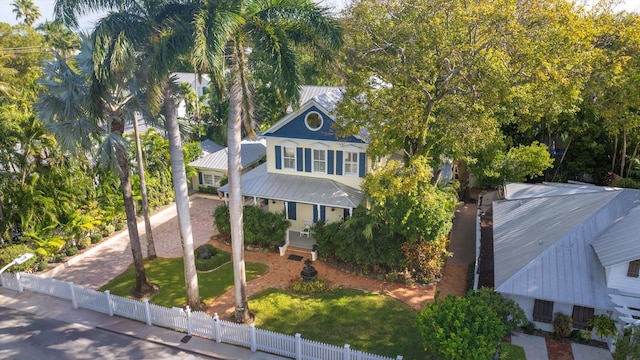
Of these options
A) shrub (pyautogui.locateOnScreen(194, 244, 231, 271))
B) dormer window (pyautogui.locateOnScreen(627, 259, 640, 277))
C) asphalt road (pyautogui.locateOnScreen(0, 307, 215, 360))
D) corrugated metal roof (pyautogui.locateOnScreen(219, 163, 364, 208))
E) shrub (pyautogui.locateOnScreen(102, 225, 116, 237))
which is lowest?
asphalt road (pyautogui.locateOnScreen(0, 307, 215, 360))

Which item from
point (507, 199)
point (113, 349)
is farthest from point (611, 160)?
point (113, 349)

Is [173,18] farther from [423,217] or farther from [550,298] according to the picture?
[550,298]

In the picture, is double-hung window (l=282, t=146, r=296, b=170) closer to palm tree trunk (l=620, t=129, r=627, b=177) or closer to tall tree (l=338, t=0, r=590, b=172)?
tall tree (l=338, t=0, r=590, b=172)

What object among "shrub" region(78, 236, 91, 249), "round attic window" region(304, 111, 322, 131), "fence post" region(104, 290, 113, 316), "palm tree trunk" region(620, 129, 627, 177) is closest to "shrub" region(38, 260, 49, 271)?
"shrub" region(78, 236, 91, 249)

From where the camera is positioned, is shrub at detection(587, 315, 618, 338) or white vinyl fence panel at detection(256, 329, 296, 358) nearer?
shrub at detection(587, 315, 618, 338)

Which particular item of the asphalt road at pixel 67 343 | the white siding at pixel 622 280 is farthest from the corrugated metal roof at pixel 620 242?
the asphalt road at pixel 67 343

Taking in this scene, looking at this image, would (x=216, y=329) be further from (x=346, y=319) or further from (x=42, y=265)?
(x=42, y=265)

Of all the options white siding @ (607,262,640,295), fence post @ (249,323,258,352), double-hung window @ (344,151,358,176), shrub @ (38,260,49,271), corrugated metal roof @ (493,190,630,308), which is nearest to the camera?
white siding @ (607,262,640,295)

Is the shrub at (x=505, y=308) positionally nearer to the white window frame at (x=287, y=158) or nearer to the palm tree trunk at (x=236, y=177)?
the palm tree trunk at (x=236, y=177)
